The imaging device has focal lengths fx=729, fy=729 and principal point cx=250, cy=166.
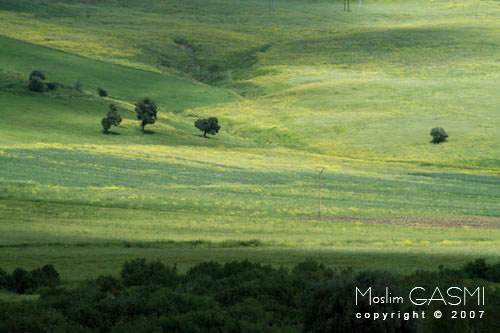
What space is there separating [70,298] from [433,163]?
274 feet

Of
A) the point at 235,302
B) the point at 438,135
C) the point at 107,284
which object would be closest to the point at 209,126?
the point at 438,135

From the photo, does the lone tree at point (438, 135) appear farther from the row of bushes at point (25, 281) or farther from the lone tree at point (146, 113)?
the row of bushes at point (25, 281)

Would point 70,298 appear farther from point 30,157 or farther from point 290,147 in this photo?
point 290,147

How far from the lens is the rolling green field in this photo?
39.8 metres

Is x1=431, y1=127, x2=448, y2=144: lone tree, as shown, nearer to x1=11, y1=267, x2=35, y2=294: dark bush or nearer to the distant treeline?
the distant treeline

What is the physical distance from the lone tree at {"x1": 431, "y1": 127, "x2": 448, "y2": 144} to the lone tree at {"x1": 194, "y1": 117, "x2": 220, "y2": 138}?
109 feet

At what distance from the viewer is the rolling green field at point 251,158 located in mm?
39844

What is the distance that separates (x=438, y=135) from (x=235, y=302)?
305ft

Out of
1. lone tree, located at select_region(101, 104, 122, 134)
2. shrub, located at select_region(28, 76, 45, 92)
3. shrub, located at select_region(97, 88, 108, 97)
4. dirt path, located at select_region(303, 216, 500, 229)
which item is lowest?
dirt path, located at select_region(303, 216, 500, 229)

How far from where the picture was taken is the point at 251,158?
94375 millimetres

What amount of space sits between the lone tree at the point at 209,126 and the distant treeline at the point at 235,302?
84.9m

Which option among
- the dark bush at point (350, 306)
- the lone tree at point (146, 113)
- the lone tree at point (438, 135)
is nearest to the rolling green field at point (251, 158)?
the lone tree at point (438, 135)

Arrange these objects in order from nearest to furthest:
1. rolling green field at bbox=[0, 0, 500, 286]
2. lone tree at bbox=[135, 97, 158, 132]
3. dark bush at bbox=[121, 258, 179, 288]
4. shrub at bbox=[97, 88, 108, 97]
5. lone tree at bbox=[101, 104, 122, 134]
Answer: dark bush at bbox=[121, 258, 179, 288] < rolling green field at bbox=[0, 0, 500, 286] < lone tree at bbox=[101, 104, 122, 134] < lone tree at bbox=[135, 97, 158, 132] < shrub at bbox=[97, 88, 108, 97]

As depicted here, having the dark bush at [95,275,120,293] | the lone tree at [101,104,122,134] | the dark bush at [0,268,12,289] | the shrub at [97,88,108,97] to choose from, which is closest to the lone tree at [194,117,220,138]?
the lone tree at [101,104,122,134]
